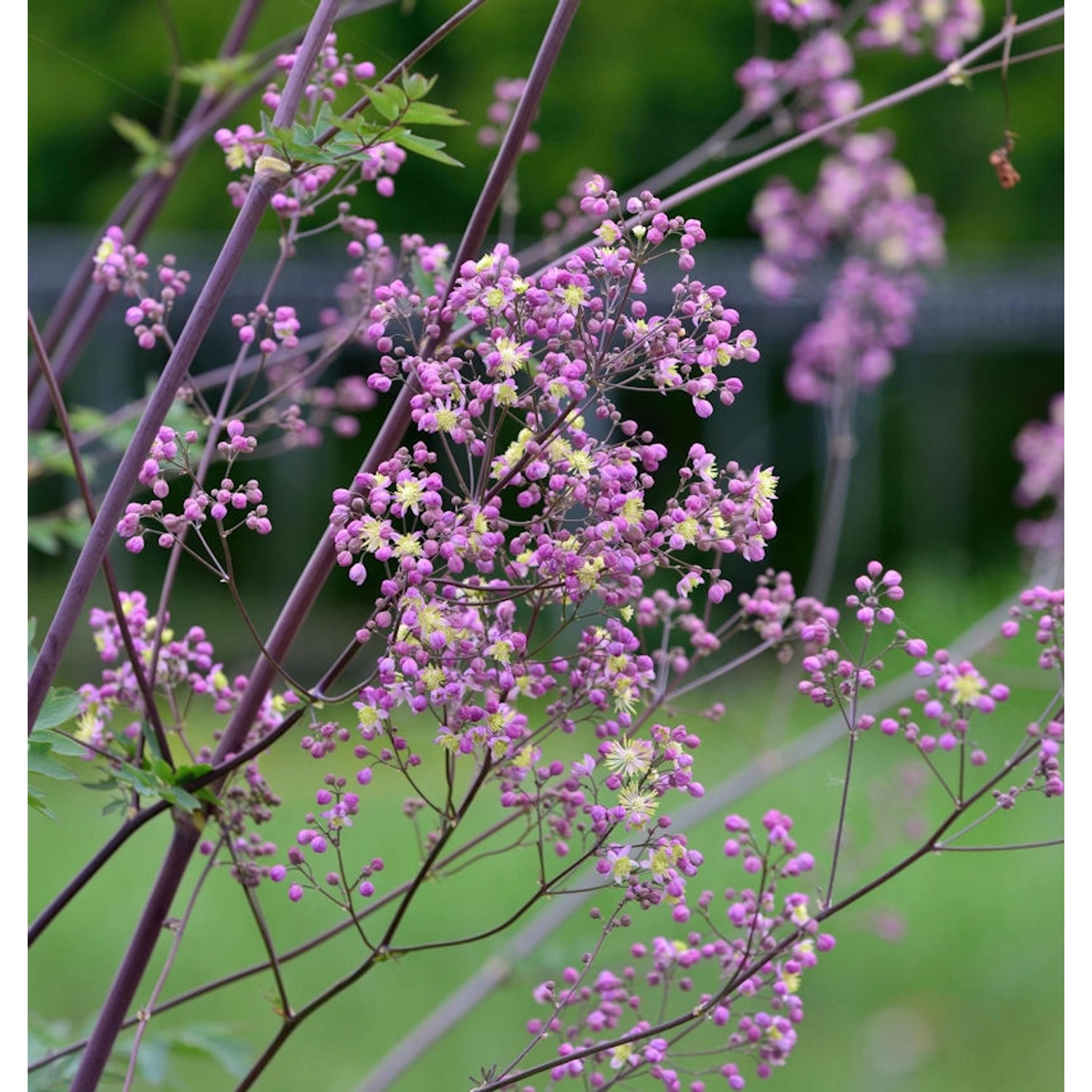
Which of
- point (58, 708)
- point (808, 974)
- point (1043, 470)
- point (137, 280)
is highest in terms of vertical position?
point (1043, 470)

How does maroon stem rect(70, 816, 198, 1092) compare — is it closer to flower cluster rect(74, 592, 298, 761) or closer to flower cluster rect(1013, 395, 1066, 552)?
flower cluster rect(74, 592, 298, 761)

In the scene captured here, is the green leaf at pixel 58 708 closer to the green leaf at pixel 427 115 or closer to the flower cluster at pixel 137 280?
the flower cluster at pixel 137 280

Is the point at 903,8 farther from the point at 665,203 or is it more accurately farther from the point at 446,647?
the point at 446,647

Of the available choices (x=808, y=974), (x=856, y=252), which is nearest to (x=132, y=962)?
(x=856, y=252)

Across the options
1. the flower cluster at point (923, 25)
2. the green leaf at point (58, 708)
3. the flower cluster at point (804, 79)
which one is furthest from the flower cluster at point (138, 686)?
the flower cluster at point (923, 25)

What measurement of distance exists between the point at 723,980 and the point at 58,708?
0.39 m

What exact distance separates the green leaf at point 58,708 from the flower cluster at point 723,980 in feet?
0.90

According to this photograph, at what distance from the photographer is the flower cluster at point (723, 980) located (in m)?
0.66

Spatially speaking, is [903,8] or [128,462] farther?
[903,8]

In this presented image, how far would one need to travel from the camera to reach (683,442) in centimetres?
84

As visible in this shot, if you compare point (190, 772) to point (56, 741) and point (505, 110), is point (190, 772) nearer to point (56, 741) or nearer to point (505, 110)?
point (56, 741)
